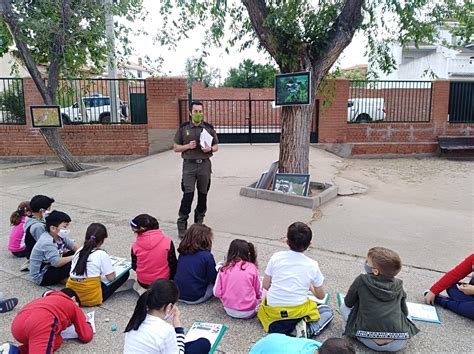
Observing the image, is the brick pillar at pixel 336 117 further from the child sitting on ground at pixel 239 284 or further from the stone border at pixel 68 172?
the child sitting on ground at pixel 239 284

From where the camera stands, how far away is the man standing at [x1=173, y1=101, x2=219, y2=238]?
17.8 ft

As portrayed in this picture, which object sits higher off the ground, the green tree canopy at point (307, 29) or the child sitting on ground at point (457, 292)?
the green tree canopy at point (307, 29)

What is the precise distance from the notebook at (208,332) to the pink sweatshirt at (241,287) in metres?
0.26

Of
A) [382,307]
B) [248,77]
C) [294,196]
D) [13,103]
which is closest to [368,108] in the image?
[294,196]

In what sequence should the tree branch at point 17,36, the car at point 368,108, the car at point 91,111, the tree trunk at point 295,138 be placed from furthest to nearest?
the car at point 368,108
the car at point 91,111
the tree branch at point 17,36
the tree trunk at point 295,138

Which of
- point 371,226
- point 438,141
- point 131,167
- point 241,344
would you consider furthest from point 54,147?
point 438,141

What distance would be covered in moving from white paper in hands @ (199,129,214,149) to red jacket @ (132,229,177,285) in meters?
1.75

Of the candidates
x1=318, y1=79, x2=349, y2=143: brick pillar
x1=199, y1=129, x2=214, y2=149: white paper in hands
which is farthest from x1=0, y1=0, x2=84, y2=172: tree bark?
x1=318, y1=79, x2=349, y2=143: brick pillar

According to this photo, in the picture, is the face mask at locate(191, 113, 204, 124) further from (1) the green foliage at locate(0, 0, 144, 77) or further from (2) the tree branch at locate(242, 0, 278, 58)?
(1) the green foliage at locate(0, 0, 144, 77)

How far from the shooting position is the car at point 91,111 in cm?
1323

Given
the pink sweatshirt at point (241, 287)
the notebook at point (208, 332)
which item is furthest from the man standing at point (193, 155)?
the notebook at point (208, 332)

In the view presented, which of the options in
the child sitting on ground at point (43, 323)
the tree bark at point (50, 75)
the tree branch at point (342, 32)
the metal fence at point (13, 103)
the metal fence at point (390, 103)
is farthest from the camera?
the metal fence at point (390, 103)

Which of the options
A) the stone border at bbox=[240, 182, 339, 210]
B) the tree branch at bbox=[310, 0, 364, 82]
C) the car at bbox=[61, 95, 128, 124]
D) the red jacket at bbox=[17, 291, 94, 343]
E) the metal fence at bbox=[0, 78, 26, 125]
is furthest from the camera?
the car at bbox=[61, 95, 128, 124]

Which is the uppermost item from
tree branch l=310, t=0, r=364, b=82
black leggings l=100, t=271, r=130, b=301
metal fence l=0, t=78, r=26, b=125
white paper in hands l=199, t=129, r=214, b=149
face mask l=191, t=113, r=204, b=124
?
tree branch l=310, t=0, r=364, b=82
